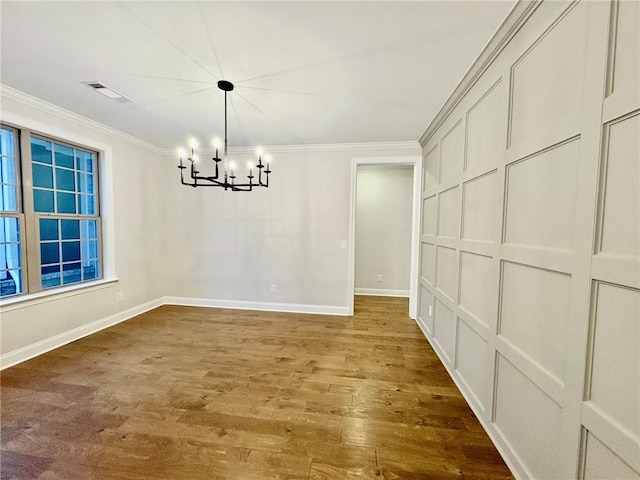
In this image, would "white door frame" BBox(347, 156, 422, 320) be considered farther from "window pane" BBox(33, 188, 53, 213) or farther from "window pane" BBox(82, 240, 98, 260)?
"window pane" BBox(33, 188, 53, 213)

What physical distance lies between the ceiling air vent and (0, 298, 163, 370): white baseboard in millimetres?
2596

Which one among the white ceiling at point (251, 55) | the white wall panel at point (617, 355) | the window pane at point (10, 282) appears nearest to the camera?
the white wall panel at point (617, 355)

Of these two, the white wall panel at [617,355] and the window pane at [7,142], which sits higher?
the window pane at [7,142]

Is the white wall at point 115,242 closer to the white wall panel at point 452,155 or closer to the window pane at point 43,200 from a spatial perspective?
the window pane at point 43,200

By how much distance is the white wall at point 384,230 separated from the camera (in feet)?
16.9

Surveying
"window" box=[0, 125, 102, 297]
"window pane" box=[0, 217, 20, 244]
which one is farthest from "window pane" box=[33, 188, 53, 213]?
"window pane" box=[0, 217, 20, 244]

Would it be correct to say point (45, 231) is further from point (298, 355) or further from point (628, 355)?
point (628, 355)

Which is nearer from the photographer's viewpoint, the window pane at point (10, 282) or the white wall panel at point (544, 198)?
the white wall panel at point (544, 198)

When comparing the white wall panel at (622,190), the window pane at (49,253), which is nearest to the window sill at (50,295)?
the window pane at (49,253)

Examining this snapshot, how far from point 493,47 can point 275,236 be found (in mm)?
3303

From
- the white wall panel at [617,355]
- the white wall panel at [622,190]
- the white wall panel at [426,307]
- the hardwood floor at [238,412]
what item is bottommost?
the hardwood floor at [238,412]

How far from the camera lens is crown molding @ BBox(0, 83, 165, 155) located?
2402 mm

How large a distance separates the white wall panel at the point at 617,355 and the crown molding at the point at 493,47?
1450 millimetres

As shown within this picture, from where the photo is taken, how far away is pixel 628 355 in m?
0.87
